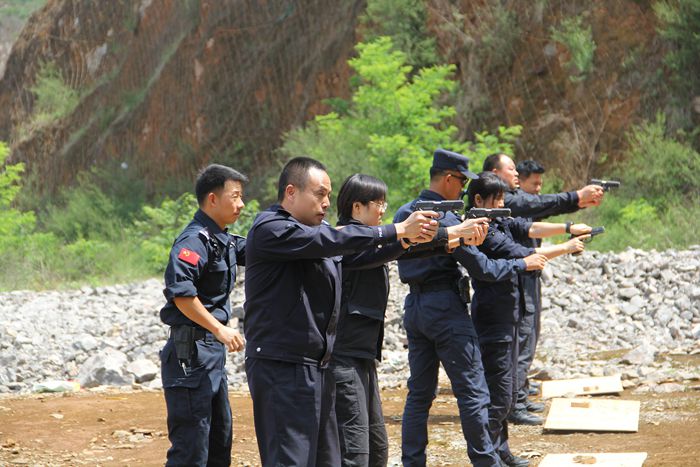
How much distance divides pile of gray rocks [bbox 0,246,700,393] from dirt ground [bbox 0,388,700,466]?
101 cm

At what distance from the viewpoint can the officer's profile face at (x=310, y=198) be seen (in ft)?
14.4

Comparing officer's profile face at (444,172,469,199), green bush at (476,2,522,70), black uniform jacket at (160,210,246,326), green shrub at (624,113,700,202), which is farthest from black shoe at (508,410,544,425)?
green bush at (476,2,522,70)

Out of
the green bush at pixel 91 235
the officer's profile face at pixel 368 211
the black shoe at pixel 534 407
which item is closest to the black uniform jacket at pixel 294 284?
the officer's profile face at pixel 368 211

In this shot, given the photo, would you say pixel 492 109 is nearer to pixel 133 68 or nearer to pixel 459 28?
pixel 459 28

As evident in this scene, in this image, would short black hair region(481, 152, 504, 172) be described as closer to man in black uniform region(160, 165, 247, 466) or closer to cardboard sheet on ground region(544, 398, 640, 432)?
cardboard sheet on ground region(544, 398, 640, 432)

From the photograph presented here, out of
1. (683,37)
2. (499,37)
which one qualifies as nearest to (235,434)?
(683,37)

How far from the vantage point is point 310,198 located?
4.40 meters

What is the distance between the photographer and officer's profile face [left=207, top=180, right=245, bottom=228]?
17.3 feet

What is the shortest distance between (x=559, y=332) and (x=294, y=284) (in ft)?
26.6

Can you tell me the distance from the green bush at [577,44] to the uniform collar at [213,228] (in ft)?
53.4

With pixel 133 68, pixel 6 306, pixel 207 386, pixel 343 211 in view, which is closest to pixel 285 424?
pixel 207 386

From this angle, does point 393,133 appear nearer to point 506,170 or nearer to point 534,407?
point 534,407

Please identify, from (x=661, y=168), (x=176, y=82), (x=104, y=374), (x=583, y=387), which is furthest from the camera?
(x=176, y=82)

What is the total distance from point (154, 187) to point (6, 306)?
15923 millimetres
